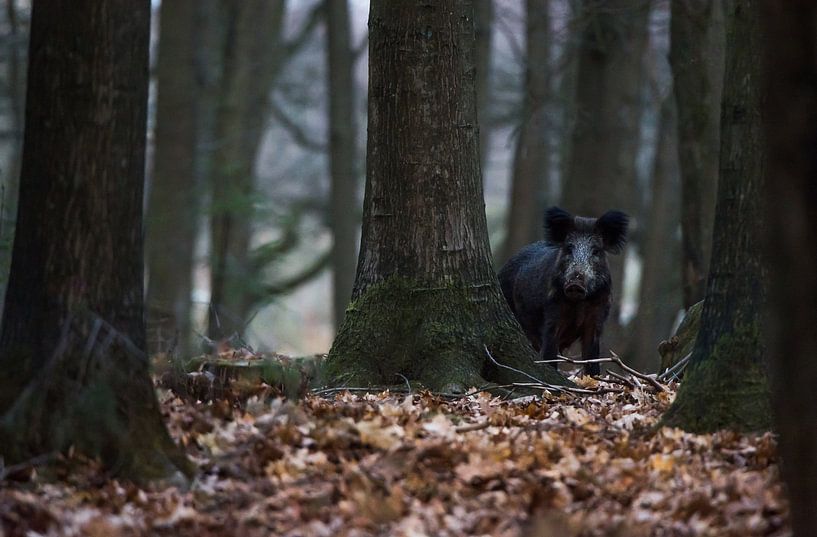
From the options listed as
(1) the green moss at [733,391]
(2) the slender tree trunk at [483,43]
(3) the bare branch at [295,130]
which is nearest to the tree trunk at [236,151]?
(3) the bare branch at [295,130]

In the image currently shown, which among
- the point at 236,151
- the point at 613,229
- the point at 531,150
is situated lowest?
the point at 613,229

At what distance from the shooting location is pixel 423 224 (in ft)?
28.7

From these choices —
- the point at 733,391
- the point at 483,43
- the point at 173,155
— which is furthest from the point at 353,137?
the point at 733,391

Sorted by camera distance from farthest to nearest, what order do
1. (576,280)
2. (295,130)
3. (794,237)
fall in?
(295,130), (576,280), (794,237)

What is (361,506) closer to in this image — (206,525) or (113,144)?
(206,525)

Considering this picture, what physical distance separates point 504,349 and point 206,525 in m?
3.86

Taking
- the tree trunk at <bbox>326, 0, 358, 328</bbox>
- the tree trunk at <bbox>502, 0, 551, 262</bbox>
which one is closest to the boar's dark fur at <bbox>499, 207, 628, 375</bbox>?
the tree trunk at <bbox>502, 0, 551, 262</bbox>

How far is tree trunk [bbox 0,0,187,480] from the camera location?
18.9 feet

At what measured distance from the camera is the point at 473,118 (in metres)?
9.01

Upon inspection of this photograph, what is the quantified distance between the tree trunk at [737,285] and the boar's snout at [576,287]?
4218 mm

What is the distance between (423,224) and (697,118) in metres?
6.31

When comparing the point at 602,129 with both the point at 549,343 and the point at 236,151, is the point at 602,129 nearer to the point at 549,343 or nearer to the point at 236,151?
the point at 549,343

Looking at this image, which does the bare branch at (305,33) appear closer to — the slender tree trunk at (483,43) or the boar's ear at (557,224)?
the slender tree trunk at (483,43)

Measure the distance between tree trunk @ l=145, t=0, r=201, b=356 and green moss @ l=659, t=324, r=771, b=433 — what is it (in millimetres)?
11927
